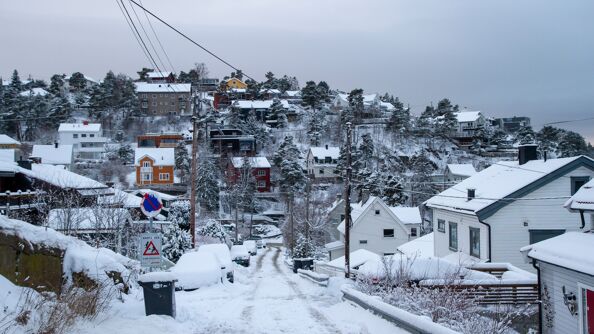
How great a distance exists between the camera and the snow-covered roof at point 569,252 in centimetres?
1170

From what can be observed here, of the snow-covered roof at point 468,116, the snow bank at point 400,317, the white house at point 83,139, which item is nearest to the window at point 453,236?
the snow bank at point 400,317

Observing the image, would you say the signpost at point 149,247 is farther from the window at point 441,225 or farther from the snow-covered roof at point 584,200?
the window at point 441,225

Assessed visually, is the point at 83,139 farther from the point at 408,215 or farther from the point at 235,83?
the point at 408,215

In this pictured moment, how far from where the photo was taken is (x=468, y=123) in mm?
98250

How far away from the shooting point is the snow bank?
21.4 feet

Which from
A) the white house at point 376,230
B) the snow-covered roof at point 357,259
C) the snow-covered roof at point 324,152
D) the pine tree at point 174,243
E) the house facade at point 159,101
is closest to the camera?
the pine tree at point 174,243

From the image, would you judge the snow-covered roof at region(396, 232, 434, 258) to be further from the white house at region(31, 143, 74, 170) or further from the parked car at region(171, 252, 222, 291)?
the white house at region(31, 143, 74, 170)

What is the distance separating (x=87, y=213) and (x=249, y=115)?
69332 millimetres

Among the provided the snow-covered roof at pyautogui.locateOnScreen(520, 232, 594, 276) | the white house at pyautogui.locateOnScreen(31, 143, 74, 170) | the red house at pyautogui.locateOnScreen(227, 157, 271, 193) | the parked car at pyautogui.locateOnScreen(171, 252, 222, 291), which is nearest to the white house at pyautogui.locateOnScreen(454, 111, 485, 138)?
the red house at pyautogui.locateOnScreen(227, 157, 271, 193)

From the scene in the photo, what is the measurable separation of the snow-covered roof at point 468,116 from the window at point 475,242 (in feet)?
257

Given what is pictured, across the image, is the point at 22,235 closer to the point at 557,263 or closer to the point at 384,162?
the point at 557,263

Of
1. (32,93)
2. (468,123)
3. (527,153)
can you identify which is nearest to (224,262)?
(527,153)

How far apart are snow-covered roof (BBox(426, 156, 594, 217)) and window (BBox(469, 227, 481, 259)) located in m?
1.15

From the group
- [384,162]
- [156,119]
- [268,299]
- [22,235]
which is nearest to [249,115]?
[156,119]
